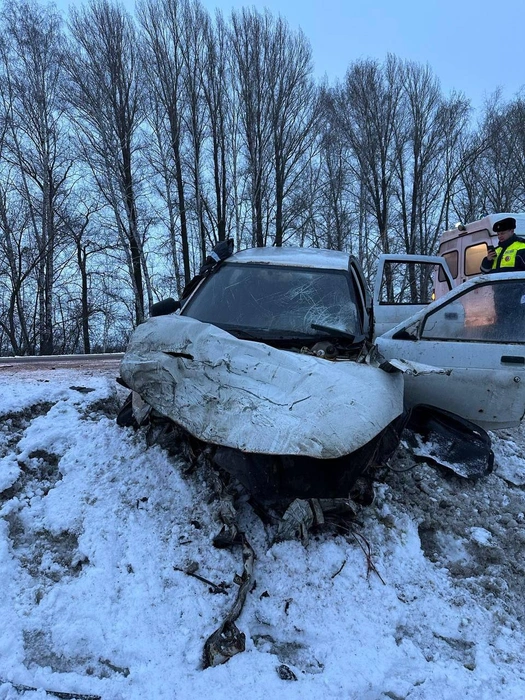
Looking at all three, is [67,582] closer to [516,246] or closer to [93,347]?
[516,246]

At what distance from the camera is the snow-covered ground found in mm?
1892

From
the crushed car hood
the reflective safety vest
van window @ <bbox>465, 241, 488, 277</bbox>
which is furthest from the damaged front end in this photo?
van window @ <bbox>465, 241, 488, 277</bbox>

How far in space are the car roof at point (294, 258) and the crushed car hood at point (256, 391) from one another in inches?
55.3

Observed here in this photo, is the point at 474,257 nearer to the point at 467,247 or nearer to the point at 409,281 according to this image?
the point at 467,247

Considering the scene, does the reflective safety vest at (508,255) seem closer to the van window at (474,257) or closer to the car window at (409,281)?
the car window at (409,281)

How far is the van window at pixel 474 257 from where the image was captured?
28.9 ft

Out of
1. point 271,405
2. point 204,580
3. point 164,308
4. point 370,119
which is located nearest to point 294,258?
point 164,308

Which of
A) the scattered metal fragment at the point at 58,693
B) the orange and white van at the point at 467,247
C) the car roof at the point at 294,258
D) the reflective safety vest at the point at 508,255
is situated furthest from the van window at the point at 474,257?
the scattered metal fragment at the point at 58,693

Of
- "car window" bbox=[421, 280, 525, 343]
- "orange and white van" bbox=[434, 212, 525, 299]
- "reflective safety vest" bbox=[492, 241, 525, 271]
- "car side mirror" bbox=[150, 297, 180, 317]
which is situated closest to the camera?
"car window" bbox=[421, 280, 525, 343]

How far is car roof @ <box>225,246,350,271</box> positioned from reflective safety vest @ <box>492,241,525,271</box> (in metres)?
1.80

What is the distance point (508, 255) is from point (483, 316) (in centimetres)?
171

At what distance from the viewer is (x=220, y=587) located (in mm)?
2326

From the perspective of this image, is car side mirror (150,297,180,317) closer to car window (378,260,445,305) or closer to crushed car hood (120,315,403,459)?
crushed car hood (120,315,403,459)

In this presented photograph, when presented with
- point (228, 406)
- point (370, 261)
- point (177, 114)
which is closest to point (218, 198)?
point (177, 114)
